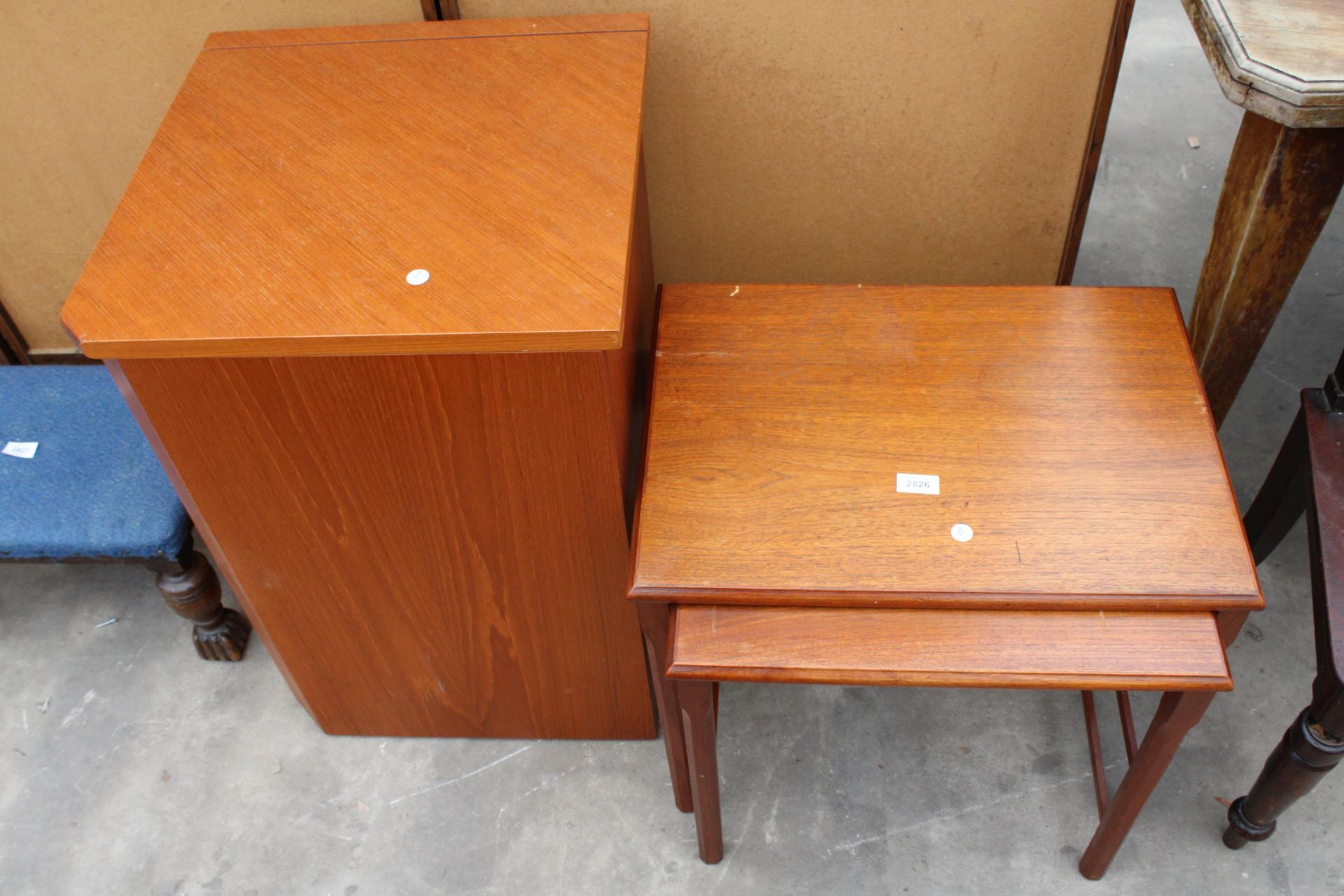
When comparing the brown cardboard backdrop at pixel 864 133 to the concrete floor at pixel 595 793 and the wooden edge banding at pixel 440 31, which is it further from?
the concrete floor at pixel 595 793

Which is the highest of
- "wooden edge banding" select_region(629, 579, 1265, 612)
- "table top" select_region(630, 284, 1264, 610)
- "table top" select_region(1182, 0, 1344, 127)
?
"table top" select_region(1182, 0, 1344, 127)

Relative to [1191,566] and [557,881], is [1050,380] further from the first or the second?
[557,881]

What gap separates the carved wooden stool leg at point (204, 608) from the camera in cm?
158

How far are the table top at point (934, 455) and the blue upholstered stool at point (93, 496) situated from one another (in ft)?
2.59

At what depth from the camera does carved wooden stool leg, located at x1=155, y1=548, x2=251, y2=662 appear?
1.58 m

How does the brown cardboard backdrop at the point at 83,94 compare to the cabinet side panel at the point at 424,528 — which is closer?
the cabinet side panel at the point at 424,528

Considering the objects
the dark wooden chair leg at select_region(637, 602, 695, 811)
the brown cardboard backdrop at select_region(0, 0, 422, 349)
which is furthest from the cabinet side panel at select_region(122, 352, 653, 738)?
the brown cardboard backdrop at select_region(0, 0, 422, 349)

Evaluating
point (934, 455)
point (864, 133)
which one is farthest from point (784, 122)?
point (934, 455)

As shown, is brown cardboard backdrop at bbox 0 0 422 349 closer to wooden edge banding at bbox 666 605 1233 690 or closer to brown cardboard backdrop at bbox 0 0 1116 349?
brown cardboard backdrop at bbox 0 0 1116 349

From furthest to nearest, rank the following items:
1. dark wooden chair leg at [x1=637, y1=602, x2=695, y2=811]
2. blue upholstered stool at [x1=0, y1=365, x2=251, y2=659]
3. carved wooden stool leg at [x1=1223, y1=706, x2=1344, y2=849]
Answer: blue upholstered stool at [x1=0, y1=365, x2=251, y2=659]
carved wooden stool leg at [x1=1223, y1=706, x2=1344, y2=849]
dark wooden chair leg at [x1=637, y1=602, x2=695, y2=811]

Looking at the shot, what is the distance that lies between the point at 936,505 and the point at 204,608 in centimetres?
112

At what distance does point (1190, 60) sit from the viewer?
8.84 ft

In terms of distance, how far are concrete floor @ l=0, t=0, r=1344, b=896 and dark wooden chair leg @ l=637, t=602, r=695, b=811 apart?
0.09 metres

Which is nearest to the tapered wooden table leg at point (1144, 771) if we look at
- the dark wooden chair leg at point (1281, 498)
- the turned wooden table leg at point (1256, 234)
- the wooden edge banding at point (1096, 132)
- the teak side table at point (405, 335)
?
the dark wooden chair leg at point (1281, 498)
